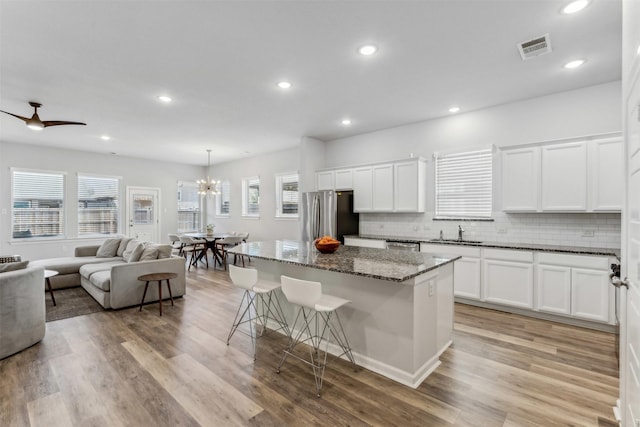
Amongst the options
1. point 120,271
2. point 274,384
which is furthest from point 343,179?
point 274,384

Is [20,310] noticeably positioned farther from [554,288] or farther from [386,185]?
[554,288]

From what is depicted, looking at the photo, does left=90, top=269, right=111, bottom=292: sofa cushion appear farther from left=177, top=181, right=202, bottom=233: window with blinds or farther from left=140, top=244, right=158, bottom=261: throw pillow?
left=177, top=181, right=202, bottom=233: window with blinds

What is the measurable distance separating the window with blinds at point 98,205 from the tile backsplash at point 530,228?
7584 millimetres

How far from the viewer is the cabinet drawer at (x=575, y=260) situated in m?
3.27

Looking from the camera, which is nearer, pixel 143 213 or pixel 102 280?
pixel 102 280

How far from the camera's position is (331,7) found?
2318 mm

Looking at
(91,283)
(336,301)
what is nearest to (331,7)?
(336,301)

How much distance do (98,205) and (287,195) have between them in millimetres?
5148

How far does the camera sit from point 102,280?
413cm

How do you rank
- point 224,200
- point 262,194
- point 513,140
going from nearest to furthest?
point 513,140, point 262,194, point 224,200

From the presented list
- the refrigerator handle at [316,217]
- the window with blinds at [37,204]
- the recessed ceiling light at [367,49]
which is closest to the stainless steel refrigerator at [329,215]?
the refrigerator handle at [316,217]

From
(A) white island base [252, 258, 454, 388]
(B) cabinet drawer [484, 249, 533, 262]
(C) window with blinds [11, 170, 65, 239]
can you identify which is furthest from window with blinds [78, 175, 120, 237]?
(B) cabinet drawer [484, 249, 533, 262]

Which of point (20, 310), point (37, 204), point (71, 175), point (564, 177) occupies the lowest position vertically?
point (20, 310)

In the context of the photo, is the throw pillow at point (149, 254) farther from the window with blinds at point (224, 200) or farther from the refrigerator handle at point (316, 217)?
the window with blinds at point (224, 200)
